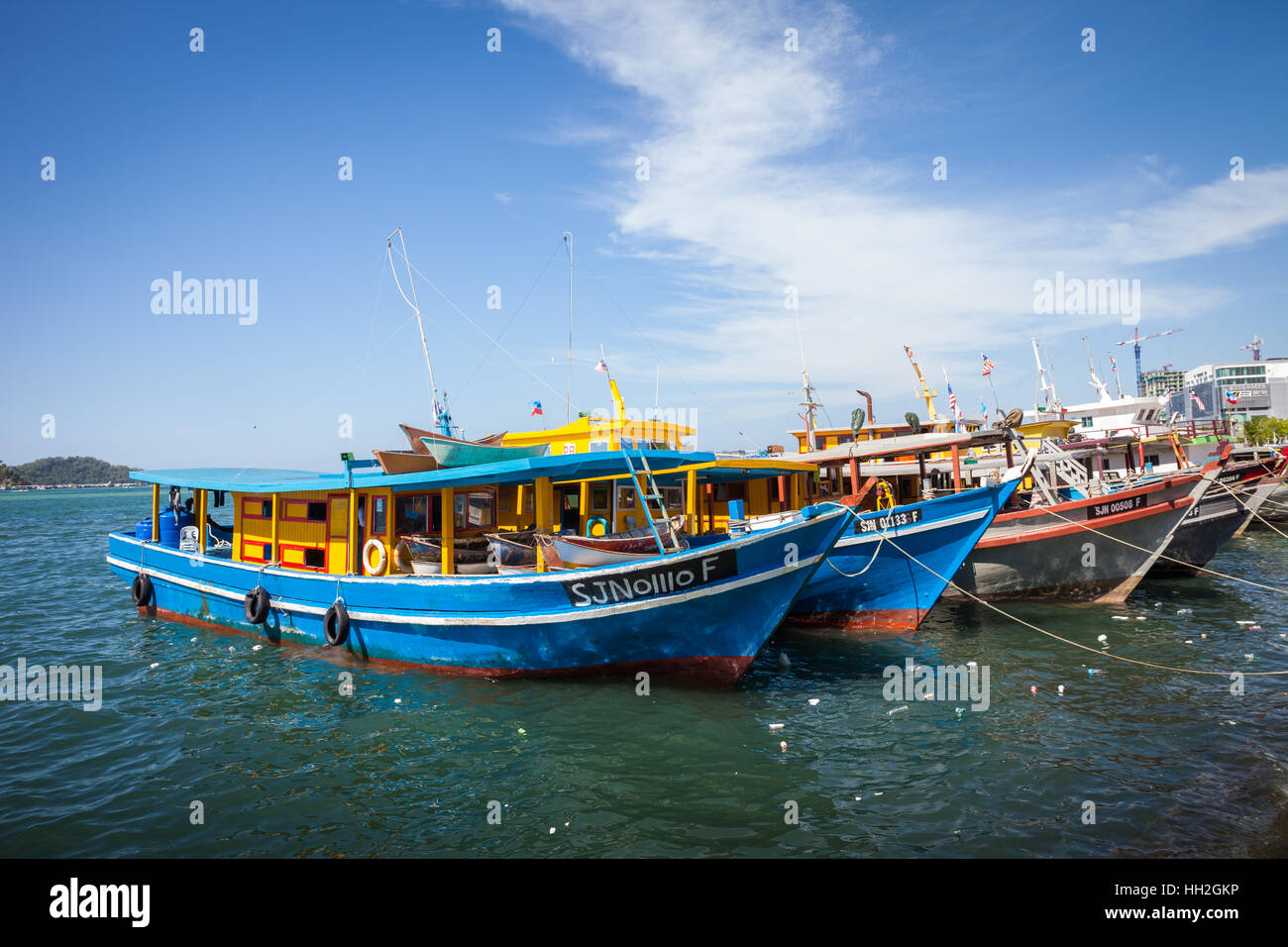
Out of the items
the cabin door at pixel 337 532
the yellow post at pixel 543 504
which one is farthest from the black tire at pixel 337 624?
the yellow post at pixel 543 504

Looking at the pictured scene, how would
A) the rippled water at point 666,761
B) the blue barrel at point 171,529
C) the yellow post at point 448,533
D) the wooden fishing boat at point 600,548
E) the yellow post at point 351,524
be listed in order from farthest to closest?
the blue barrel at point 171,529
the yellow post at point 351,524
the yellow post at point 448,533
the wooden fishing boat at point 600,548
the rippled water at point 666,761

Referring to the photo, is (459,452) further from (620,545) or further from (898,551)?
(898,551)

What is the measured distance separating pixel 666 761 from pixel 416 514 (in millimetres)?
7487

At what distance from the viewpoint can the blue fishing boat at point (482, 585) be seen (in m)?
10.4

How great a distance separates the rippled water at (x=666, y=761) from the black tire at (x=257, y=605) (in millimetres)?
780

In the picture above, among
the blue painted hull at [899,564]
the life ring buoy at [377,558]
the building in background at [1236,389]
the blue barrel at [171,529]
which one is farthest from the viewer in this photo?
the building in background at [1236,389]

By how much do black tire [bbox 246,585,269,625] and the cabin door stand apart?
156cm

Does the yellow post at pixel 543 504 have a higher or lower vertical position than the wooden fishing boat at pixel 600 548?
higher

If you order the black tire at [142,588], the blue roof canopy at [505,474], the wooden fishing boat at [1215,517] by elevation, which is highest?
the blue roof canopy at [505,474]

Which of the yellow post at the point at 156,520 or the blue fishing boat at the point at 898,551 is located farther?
the yellow post at the point at 156,520

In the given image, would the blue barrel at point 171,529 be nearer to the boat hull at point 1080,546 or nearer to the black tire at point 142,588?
the black tire at point 142,588

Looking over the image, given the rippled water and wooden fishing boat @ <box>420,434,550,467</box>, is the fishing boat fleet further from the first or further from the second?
the rippled water

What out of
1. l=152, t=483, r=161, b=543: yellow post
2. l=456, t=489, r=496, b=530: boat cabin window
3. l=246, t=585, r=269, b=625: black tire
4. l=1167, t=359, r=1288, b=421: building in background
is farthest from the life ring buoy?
l=1167, t=359, r=1288, b=421: building in background

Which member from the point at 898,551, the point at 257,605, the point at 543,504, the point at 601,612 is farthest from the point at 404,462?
the point at 898,551
